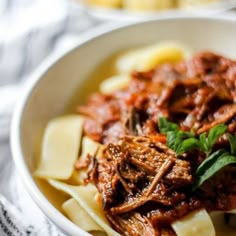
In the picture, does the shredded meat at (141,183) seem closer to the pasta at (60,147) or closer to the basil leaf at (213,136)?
the basil leaf at (213,136)

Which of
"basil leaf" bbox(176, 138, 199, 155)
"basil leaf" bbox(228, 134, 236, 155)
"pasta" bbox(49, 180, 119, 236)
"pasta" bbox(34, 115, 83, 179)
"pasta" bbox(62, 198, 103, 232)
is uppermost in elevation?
"basil leaf" bbox(176, 138, 199, 155)

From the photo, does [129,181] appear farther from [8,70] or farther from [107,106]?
[8,70]

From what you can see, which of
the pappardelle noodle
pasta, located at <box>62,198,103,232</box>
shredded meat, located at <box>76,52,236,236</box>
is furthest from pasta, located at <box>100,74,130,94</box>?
pasta, located at <box>62,198,103,232</box>

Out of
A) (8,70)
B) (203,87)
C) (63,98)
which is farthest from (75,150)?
(8,70)

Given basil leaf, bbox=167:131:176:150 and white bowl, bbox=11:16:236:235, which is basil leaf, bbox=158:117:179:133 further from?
white bowl, bbox=11:16:236:235

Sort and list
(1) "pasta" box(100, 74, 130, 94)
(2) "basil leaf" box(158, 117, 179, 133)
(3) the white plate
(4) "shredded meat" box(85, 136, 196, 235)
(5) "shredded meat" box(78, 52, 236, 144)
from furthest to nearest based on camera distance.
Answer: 1. (3) the white plate
2. (1) "pasta" box(100, 74, 130, 94)
3. (5) "shredded meat" box(78, 52, 236, 144)
4. (2) "basil leaf" box(158, 117, 179, 133)
5. (4) "shredded meat" box(85, 136, 196, 235)

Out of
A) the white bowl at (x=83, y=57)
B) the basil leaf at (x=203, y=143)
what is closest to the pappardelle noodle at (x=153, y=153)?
the basil leaf at (x=203, y=143)
